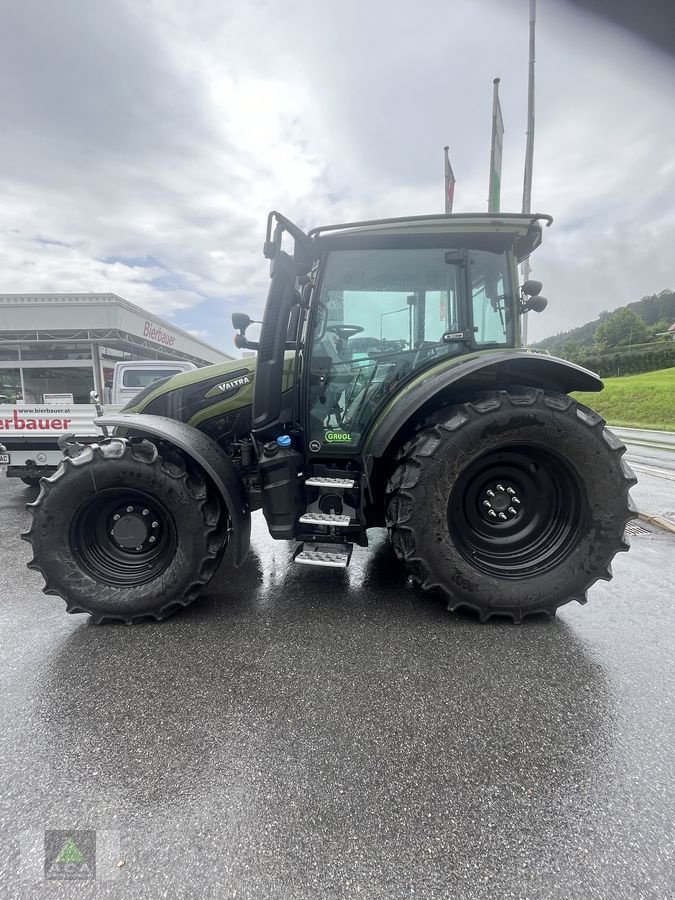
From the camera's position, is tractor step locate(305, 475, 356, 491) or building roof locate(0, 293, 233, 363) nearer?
tractor step locate(305, 475, 356, 491)

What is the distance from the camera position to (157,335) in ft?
64.7

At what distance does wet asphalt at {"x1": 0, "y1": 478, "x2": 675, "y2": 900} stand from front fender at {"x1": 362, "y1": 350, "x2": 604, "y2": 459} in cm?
113

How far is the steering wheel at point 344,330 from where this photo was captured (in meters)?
2.84

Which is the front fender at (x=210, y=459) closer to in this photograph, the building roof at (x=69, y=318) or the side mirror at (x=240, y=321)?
the side mirror at (x=240, y=321)

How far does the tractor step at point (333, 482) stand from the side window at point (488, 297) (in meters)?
1.23

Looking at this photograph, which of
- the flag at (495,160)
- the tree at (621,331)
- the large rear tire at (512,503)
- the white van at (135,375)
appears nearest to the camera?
the large rear tire at (512,503)

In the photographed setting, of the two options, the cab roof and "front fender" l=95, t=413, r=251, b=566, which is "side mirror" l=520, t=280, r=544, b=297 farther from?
"front fender" l=95, t=413, r=251, b=566

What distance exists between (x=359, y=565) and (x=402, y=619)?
90cm

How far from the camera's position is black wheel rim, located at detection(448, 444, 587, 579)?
2.66m

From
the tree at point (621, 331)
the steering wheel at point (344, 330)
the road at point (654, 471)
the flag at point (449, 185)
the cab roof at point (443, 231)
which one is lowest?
the road at point (654, 471)

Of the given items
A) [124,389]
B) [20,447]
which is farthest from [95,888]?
[124,389]

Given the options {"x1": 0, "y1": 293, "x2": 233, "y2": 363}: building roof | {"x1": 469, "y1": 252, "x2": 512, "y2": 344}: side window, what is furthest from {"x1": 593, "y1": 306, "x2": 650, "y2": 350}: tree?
{"x1": 469, "y1": 252, "x2": 512, "y2": 344}: side window

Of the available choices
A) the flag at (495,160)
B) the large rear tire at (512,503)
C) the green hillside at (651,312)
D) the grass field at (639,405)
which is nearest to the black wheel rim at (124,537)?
the large rear tire at (512,503)

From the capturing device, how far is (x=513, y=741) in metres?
1.73
